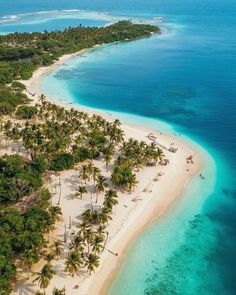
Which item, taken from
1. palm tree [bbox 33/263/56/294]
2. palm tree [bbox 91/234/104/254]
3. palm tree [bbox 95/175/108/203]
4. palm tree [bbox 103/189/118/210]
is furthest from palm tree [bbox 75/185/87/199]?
palm tree [bbox 33/263/56/294]

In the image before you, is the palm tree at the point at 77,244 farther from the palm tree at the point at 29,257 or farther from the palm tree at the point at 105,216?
the palm tree at the point at 105,216

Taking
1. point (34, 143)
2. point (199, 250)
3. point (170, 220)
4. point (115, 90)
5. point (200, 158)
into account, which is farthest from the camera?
point (115, 90)

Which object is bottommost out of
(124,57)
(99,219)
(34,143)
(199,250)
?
(199,250)

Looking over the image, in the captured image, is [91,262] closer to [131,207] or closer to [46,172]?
[131,207]

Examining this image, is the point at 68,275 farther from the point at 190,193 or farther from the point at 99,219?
the point at 190,193

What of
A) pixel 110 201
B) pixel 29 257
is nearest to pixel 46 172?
pixel 110 201

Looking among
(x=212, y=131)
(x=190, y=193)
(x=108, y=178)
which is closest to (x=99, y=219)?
(x=108, y=178)
